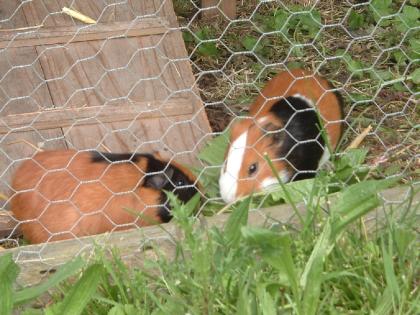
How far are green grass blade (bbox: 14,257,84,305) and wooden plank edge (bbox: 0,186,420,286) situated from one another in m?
0.12

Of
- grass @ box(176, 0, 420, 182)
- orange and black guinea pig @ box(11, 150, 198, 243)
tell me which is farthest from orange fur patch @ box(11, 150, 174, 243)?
grass @ box(176, 0, 420, 182)

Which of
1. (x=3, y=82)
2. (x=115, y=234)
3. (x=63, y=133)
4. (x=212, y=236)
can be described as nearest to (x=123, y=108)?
(x=63, y=133)

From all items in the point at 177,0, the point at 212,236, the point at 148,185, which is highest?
the point at 212,236

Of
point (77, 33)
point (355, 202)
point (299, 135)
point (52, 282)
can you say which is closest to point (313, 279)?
point (355, 202)

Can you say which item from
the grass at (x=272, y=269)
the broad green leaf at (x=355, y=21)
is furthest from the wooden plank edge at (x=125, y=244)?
the broad green leaf at (x=355, y=21)

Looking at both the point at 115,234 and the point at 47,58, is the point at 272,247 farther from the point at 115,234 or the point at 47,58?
the point at 47,58

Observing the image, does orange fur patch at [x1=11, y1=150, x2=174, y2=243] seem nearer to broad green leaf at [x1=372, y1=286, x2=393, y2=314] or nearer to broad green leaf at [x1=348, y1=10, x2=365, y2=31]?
broad green leaf at [x1=372, y1=286, x2=393, y2=314]

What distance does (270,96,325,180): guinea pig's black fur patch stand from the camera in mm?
2055

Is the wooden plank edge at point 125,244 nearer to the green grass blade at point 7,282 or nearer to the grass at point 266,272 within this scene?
the grass at point 266,272

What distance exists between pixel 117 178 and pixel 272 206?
0.35 m

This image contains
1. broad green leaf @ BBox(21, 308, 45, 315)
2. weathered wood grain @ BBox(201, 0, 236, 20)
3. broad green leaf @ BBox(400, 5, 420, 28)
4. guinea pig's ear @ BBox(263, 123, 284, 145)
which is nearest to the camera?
broad green leaf @ BBox(21, 308, 45, 315)

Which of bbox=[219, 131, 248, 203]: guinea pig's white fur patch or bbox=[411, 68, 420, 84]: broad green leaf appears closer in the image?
bbox=[219, 131, 248, 203]: guinea pig's white fur patch

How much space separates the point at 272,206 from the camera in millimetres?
1799

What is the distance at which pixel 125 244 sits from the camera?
169 cm
